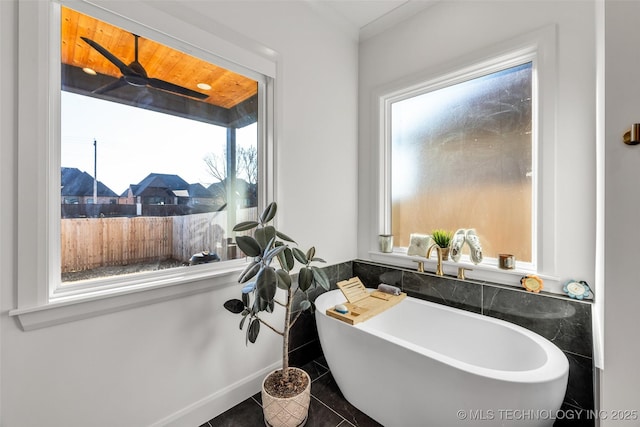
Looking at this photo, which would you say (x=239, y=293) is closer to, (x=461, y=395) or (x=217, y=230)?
(x=217, y=230)

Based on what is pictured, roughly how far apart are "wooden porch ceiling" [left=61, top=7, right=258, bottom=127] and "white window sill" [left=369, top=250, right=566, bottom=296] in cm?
169

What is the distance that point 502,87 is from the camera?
193 cm

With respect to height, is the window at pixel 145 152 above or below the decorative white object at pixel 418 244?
above

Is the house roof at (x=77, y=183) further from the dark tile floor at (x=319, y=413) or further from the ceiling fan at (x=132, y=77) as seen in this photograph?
the dark tile floor at (x=319, y=413)

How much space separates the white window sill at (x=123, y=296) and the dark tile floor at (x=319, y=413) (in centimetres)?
82

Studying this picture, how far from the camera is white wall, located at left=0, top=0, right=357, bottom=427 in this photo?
1053 mm

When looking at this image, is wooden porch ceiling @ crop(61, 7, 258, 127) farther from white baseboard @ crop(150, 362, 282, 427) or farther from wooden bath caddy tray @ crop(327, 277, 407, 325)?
white baseboard @ crop(150, 362, 282, 427)

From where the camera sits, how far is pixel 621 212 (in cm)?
99

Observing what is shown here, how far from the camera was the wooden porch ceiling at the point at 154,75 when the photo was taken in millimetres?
1252

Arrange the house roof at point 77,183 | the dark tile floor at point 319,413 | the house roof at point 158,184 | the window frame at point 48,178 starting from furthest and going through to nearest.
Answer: the dark tile floor at point 319,413 < the house roof at point 158,184 < the house roof at point 77,183 < the window frame at point 48,178

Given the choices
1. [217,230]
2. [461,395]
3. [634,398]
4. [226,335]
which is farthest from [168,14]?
[634,398]

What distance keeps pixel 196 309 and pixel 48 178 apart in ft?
3.12

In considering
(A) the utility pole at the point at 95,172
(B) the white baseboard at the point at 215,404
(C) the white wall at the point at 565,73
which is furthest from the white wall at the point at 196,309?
(C) the white wall at the point at 565,73

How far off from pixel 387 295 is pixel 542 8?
217cm
